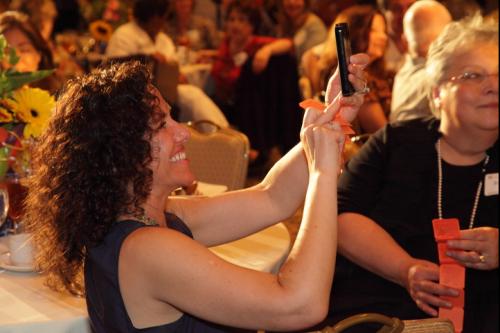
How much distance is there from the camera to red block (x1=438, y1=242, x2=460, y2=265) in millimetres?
2066

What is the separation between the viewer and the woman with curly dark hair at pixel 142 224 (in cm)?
132

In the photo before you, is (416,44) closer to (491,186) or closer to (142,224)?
(491,186)

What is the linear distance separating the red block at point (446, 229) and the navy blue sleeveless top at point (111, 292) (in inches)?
31.5

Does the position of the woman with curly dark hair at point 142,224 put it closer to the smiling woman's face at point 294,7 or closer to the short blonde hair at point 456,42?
the short blonde hair at point 456,42

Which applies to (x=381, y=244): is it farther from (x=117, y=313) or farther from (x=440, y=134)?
(x=117, y=313)

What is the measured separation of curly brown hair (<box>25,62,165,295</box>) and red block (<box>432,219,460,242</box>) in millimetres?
899

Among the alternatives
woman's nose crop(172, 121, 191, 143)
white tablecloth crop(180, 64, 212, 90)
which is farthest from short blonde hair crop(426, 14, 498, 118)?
white tablecloth crop(180, 64, 212, 90)

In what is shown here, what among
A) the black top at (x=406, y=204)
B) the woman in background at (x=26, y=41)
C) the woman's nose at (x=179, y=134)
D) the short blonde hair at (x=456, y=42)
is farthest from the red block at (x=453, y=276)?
the woman in background at (x=26, y=41)

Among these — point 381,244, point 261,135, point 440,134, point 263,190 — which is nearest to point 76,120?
point 263,190

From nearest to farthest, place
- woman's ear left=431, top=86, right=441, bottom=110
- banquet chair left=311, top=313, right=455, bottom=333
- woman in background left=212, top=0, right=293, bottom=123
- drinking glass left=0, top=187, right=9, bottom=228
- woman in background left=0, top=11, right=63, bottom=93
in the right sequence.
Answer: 1. banquet chair left=311, top=313, right=455, bottom=333
2. drinking glass left=0, top=187, right=9, bottom=228
3. woman's ear left=431, top=86, right=441, bottom=110
4. woman in background left=0, top=11, right=63, bottom=93
5. woman in background left=212, top=0, right=293, bottom=123

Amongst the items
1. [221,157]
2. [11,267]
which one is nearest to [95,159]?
[11,267]

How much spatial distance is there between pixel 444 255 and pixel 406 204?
0.24 m

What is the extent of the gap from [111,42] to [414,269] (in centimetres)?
466

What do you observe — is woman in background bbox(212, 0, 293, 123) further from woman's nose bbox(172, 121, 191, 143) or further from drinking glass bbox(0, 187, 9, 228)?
woman's nose bbox(172, 121, 191, 143)
